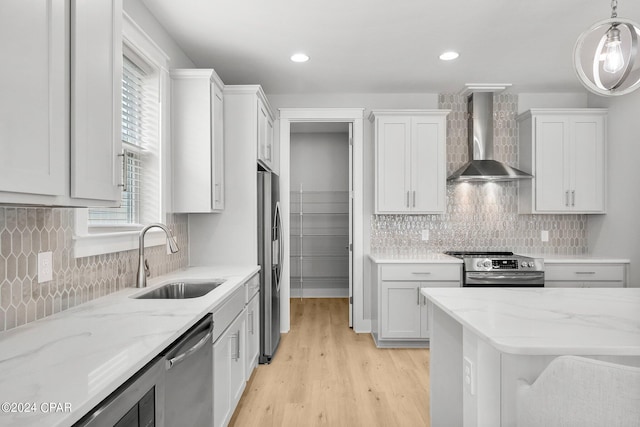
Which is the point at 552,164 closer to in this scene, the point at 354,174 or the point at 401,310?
the point at 354,174

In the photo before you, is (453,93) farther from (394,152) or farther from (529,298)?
(529,298)

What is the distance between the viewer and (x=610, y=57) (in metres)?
1.58

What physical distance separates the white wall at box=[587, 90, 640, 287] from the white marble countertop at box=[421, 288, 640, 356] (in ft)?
7.44

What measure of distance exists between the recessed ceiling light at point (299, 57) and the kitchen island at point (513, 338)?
238 cm

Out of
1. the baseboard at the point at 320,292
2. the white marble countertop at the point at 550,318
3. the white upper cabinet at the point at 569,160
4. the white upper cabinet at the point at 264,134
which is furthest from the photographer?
the baseboard at the point at 320,292

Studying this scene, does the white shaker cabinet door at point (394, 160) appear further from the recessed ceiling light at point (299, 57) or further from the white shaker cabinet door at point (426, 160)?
the recessed ceiling light at point (299, 57)

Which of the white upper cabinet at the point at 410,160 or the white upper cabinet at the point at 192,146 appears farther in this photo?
the white upper cabinet at the point at 410,160

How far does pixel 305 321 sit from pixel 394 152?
2.28 metres

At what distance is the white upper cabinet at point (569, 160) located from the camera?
4.03 m

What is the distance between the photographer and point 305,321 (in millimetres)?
4707

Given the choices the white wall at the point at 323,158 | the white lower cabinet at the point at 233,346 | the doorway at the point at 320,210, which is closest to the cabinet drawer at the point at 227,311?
the white lower cabinet at the point at 233,346

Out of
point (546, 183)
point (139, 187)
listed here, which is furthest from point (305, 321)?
point (546, 183)

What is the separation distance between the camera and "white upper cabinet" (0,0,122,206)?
1.03m

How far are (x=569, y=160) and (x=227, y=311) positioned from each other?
381 centimetres
